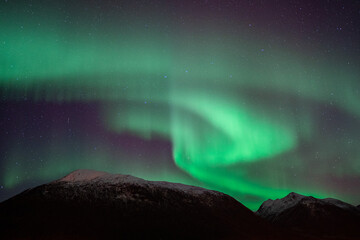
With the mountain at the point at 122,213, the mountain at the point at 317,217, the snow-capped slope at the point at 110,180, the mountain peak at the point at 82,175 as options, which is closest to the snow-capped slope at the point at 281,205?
the mountain at the point at 317,217

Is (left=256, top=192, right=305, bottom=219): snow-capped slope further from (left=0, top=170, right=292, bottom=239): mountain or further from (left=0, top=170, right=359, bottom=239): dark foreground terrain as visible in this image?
(left=0, top=170, right=359, bottom=239): dark foreground terrain

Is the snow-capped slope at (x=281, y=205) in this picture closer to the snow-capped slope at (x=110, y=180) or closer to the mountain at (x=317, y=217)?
the mountain at (x=317, y=217)

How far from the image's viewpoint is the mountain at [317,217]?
97.6 m

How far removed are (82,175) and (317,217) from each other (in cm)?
8928

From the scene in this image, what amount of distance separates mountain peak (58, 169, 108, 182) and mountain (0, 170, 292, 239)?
27 centimetres

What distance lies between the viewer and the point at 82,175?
287 ft

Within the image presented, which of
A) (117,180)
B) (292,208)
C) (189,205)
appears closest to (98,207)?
(117,180)

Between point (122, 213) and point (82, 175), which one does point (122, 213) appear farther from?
point (82, 175)

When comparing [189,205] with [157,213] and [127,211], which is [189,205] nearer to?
[157,213]

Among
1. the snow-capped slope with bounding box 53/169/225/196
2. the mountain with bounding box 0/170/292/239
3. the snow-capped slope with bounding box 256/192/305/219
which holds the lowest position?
the snow-capped slope with bounding box 256/192/305/219

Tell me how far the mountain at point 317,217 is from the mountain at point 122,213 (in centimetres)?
3609

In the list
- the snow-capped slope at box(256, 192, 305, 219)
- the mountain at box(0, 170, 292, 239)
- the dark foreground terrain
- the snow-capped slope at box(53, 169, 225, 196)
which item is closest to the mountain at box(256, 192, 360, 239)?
the snow-capped slope at box(256, 192, 305, 219)

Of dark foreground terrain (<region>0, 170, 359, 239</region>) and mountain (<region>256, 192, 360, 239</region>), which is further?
mountain (<region>256, 192, 360, 239</region>)

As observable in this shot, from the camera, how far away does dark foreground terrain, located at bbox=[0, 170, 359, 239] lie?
5366cm
